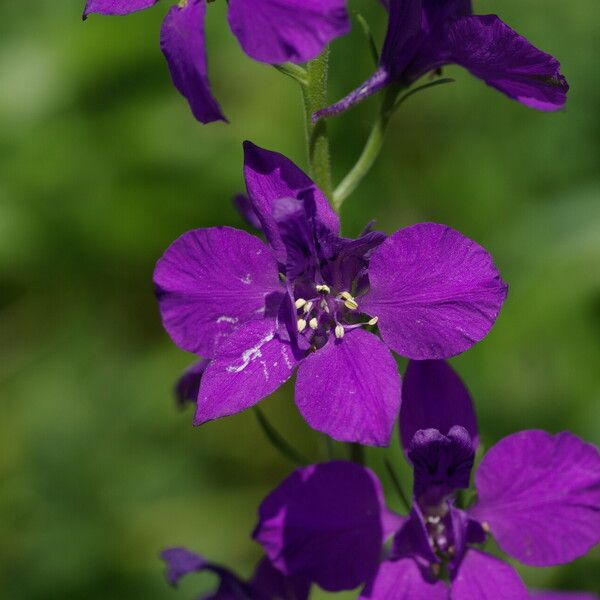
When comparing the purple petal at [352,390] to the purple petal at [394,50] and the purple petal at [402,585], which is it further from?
the purple petal at [394,50]

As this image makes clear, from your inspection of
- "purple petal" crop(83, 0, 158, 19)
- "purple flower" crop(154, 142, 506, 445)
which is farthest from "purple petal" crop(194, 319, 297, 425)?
"purple petal" crop(83, 0, 158, 19)

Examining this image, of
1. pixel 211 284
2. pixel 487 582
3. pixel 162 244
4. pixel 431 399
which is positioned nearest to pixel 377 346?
pixel 431 399

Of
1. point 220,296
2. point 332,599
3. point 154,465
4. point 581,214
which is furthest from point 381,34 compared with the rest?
point 220,296

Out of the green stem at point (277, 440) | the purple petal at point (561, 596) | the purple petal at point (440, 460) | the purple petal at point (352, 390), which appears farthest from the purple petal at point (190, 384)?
the purple petal at point (561, 596)

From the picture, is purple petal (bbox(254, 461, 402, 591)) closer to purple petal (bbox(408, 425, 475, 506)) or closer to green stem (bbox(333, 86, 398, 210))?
purple petal (bbox(408, 425, 475, 506))

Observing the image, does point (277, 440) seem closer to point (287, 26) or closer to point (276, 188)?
point (276, 188)

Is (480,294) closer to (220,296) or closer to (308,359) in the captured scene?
(308,359)
